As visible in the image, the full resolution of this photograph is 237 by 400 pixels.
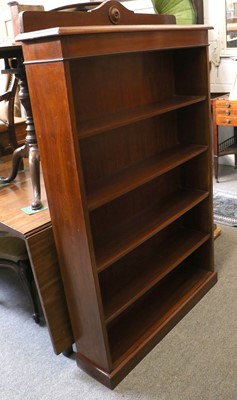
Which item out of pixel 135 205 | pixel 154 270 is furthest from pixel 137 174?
pixel 154 270

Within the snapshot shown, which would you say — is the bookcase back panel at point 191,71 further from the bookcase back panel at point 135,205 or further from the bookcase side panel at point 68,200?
the bookcase side panel at point 68,200

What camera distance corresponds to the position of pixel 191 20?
243 centimetres

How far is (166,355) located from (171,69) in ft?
4.44

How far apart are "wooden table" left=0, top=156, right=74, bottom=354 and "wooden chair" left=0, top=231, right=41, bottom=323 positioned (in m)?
0.25

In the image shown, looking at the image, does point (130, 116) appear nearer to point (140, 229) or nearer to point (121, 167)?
point (121, 167)

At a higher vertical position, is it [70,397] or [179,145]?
[179,145]

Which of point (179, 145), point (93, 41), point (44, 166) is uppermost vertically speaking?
point (93, 41)

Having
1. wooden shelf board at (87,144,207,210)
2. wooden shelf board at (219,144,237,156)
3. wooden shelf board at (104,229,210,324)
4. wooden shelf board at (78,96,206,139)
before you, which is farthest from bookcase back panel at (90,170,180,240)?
wooden shelf board at (219,144,237,156)

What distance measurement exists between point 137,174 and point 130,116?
0.25 metres

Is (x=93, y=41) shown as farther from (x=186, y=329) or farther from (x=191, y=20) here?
(x=191, y=20)

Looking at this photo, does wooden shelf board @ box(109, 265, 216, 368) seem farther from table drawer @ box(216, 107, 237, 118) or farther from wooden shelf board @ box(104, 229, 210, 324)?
table drawer @ box(216, 107, 237, 118)

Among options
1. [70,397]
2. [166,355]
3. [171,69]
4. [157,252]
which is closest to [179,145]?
[171,69]

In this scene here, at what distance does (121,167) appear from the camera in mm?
1634

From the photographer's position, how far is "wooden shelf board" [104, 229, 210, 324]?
1584 millimetres
